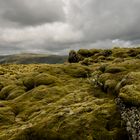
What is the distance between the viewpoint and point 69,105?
37.0 m

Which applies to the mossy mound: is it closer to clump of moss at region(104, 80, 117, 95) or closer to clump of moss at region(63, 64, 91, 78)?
clump of moss at region(104, 80, 117, 95)

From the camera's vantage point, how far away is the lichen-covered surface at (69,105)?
3011 centimetres

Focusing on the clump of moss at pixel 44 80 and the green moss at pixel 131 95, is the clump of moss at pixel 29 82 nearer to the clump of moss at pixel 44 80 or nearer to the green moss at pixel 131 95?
the clump of moss at pixel 44 80

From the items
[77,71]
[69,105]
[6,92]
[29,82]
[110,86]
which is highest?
[77,71]

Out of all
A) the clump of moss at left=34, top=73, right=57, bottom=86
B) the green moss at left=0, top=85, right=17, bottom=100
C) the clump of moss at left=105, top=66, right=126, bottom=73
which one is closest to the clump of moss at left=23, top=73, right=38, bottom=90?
the clump of moss at left=34, top=73, right=57, bottom=86

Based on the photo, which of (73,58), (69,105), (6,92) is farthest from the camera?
(73,58)

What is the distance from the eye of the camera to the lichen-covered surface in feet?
98.8

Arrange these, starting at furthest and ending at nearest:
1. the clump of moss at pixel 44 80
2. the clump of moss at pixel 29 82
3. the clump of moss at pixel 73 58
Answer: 1. the clump of moss at pixel 73 58
2. the clump of moss at pixel 29 82
3. the clump of moss at pixel 44 80

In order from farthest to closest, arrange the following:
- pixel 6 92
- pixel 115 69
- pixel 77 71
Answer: pixel 77 71 < pixel 6 92 < pixel 115 69

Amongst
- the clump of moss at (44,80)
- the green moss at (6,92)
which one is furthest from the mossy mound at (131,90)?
the green moss at (6,92)

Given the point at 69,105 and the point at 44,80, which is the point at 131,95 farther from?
the point at 44,80

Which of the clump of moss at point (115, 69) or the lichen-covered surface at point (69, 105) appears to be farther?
the clump of moss at point (115, 69)

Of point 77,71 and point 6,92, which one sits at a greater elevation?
point 77,71

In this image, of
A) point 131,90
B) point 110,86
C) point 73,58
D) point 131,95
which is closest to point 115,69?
point 110,86
